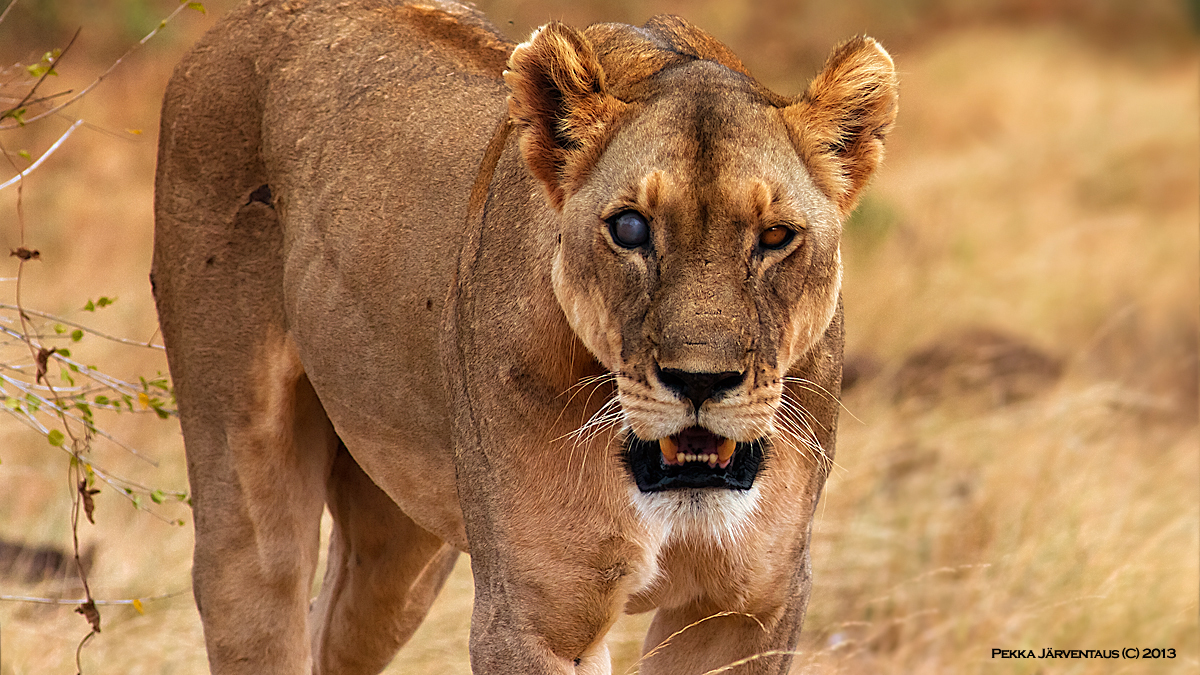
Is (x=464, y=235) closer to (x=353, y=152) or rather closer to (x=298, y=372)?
(x=353, y=152)

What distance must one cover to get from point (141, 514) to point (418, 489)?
4372mm

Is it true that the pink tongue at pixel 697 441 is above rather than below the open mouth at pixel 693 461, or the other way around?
above

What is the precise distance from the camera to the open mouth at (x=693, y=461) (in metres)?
2.82

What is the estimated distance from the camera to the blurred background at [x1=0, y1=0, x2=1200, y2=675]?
21.2ft

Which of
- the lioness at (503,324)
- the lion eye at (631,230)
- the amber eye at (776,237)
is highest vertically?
the amber eye at (776,237)

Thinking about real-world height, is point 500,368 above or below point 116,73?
above

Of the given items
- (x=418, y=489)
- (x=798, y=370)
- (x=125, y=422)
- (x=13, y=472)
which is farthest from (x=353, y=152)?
(x=125, y=422)

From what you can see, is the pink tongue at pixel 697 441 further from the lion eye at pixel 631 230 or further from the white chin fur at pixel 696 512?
the lion eye at pixel 631 230

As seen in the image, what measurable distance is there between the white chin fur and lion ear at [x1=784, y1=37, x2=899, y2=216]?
65 centimetres

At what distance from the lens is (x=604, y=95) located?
300cm

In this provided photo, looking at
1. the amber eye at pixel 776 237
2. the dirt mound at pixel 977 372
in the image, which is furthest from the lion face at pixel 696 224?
the dirt mound at pixel 977 372

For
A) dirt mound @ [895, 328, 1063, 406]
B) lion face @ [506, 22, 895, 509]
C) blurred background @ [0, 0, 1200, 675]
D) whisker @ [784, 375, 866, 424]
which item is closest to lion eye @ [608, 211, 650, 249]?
lion face @ [506, 22, 895, 509]

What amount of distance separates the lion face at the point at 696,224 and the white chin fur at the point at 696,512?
0.03 meters

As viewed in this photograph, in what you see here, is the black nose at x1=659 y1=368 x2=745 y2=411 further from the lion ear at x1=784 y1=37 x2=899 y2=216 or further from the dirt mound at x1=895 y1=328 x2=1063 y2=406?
the dirt mound at x1=895 y1=328 x2=1063 y2=406
